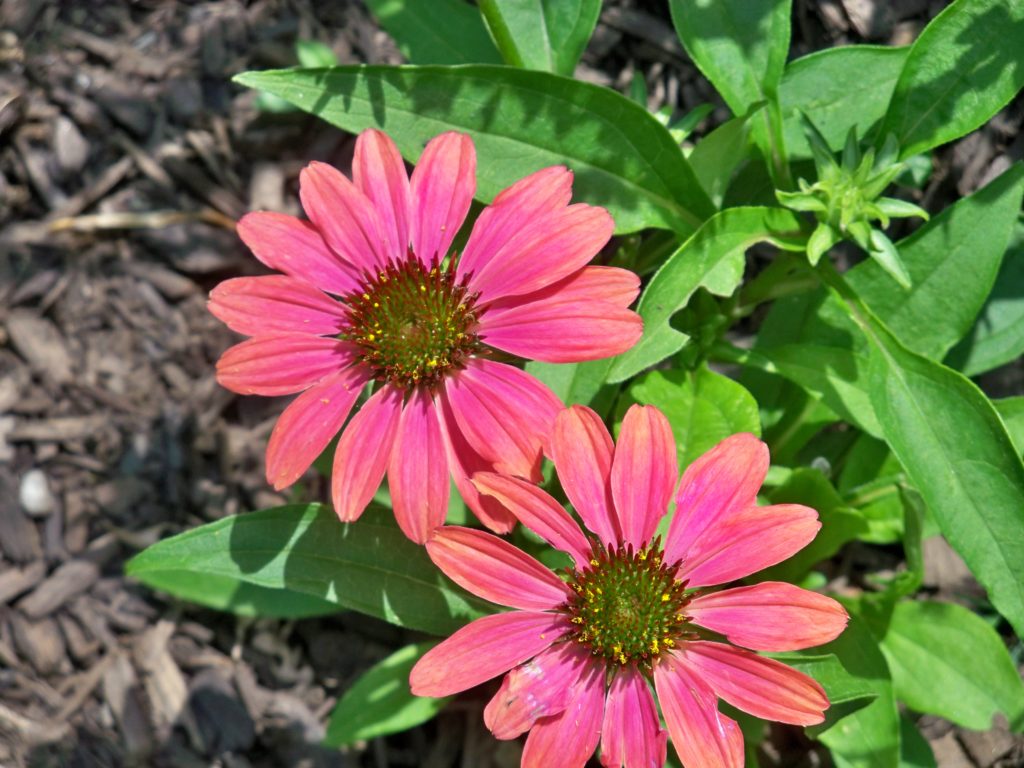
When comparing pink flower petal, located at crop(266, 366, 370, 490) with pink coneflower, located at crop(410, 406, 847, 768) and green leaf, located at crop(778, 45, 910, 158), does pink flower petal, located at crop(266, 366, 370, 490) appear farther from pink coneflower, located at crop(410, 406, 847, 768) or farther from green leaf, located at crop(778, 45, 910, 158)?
green leaf, located at crop(778, 45, 910, 158)

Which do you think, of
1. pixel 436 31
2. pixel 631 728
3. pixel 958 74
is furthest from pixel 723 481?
pixel 436 31

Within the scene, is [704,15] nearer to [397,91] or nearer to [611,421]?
[397,91]

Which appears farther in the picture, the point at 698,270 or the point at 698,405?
the point at 698,405

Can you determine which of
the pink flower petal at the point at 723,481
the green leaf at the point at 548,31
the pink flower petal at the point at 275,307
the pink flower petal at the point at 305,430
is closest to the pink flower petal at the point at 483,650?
the pink flower petal at the point at 723,481

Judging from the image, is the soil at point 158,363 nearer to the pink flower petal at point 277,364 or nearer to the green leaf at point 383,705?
the green leaf at point 383,705

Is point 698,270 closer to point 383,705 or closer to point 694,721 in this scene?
point 694,721

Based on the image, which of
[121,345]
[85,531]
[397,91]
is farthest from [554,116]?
[85,531]
